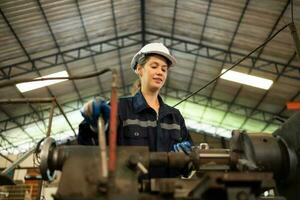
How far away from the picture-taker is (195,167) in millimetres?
1387

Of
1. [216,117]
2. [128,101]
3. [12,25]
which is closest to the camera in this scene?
[128,101]

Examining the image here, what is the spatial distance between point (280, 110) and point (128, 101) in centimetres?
1164

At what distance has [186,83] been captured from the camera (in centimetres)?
1391

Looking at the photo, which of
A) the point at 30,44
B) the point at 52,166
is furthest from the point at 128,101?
the point at 30,44

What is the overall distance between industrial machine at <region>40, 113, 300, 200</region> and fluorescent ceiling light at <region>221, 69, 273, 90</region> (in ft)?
32.3

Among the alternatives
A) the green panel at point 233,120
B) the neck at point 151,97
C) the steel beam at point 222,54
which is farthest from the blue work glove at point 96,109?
the green panel at point 233,120

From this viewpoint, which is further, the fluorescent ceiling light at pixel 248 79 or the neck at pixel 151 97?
the fluorescent ceiling light at pixel 248 79

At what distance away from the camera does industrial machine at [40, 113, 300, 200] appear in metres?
1.08

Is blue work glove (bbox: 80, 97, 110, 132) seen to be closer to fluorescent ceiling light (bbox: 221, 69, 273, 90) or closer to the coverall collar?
the coverall collar

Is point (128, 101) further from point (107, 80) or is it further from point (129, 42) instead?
point (107, 80)

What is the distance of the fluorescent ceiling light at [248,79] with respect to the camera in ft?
36.4

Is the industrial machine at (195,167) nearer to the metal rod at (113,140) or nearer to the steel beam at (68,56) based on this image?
the metal rod at (113,140)

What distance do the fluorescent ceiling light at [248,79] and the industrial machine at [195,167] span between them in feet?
32.3

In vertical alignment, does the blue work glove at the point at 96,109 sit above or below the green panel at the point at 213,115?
below
